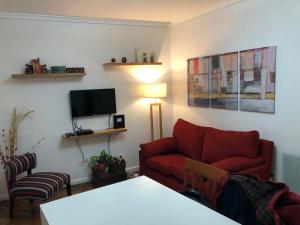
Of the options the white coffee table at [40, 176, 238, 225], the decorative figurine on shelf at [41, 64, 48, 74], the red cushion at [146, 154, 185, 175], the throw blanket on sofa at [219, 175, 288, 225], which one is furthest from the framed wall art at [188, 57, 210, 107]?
the throw blanket on sofa at [219, 175, 288, 225]

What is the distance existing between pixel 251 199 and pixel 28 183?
253 centimetres

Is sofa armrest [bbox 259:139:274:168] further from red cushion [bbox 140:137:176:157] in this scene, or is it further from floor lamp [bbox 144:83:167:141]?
floor lamp [bbox 144:83:167:141]

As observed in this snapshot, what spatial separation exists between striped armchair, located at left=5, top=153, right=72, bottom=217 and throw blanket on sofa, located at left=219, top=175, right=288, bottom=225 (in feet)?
6.79

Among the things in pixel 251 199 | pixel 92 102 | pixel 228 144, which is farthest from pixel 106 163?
pixel 251 199

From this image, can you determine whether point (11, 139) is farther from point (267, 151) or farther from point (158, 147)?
point (267, 151)

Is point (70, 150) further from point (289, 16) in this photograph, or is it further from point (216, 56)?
point (289, 16)

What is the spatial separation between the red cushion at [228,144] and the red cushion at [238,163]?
3.2 inches

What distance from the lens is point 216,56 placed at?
12.9ft

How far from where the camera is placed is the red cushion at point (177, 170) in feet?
10.7

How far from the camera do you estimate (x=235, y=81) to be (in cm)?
365

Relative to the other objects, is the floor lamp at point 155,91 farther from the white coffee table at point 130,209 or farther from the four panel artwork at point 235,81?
the white coffee table at point 130,209

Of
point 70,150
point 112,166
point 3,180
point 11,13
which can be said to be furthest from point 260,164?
point 11,13

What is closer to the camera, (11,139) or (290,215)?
(290,215)

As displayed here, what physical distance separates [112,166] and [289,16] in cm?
300
